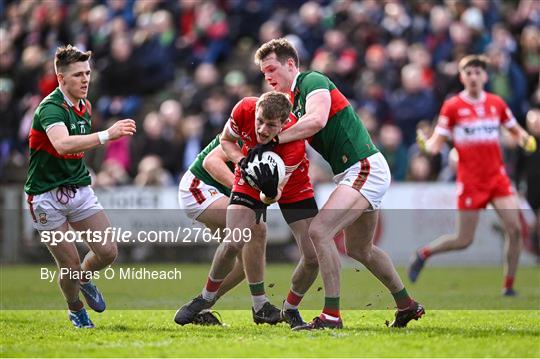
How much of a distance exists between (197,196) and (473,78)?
4716mm

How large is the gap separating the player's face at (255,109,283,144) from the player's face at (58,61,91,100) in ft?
6.14

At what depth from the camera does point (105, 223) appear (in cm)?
1057

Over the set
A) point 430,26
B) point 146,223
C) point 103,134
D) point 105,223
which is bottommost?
point 146,223

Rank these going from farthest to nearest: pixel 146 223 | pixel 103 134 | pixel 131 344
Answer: pixel 146 223 < pixel 103 134 < pixel 131 344

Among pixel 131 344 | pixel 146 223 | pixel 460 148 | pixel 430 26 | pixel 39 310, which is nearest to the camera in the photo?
pixel 131 344

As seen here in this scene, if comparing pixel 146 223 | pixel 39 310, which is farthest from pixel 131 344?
pixel 146 223

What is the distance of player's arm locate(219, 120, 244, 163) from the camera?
9.78 metres

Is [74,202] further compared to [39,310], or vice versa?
[39,310]

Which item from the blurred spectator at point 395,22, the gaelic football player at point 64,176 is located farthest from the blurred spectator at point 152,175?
the gaelic football player at point 64,176

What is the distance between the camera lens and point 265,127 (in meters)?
9.34

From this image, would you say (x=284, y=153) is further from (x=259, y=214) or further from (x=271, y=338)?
(x=271, y=338)

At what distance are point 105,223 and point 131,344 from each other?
82.7 inches

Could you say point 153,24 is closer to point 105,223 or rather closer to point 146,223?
point 146,223

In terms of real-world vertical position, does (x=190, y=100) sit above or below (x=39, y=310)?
above
